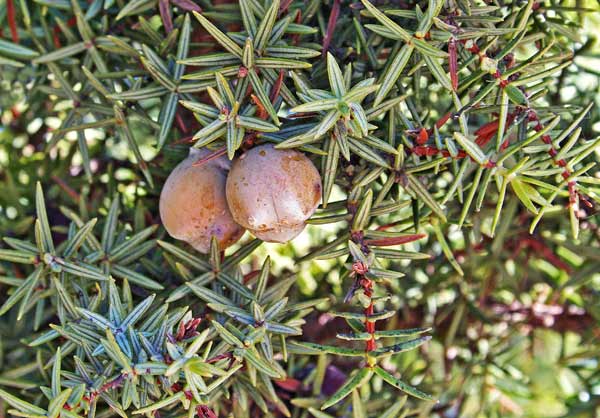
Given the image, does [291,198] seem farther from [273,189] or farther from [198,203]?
[198,203]

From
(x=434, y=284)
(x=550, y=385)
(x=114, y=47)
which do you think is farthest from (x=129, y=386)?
(x=550, y=385)

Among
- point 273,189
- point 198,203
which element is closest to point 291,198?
point 273,189
